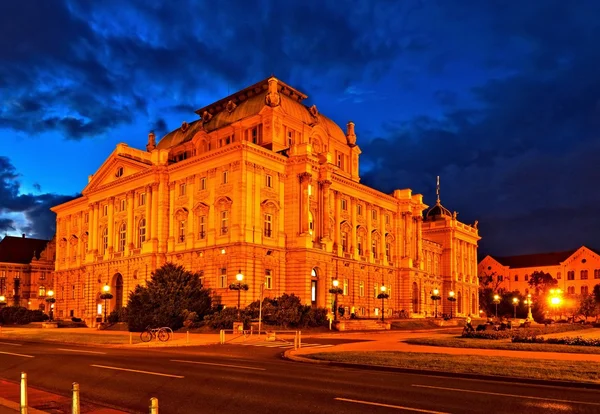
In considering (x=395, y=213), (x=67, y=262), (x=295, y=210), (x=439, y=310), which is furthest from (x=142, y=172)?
(x=439, y=310)

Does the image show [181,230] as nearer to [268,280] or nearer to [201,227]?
[201,227]

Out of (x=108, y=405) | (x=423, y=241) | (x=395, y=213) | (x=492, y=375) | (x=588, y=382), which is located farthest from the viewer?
(x=423, y=241)

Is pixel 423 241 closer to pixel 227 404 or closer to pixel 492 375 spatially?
pixel 492 375

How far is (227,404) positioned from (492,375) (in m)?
9.38

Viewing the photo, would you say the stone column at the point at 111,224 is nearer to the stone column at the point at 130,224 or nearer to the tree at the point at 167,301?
the stone column at the point at 130,224

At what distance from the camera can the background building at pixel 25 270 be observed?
103 meters

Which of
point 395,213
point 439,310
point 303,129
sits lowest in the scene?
point 439,310

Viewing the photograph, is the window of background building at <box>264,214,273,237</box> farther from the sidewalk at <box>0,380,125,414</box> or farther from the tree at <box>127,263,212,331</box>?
the sidewalk at <box>0,380,125,414</box>

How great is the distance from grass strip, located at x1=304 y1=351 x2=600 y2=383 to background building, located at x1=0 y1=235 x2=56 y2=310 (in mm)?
86720

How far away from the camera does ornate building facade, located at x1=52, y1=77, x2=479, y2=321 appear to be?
59906mm

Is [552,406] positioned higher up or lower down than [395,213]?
lower down

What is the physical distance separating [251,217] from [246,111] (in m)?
18.2

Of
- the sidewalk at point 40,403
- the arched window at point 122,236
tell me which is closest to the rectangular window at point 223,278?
the arched window at point 122,236

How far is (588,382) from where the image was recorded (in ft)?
54.6
